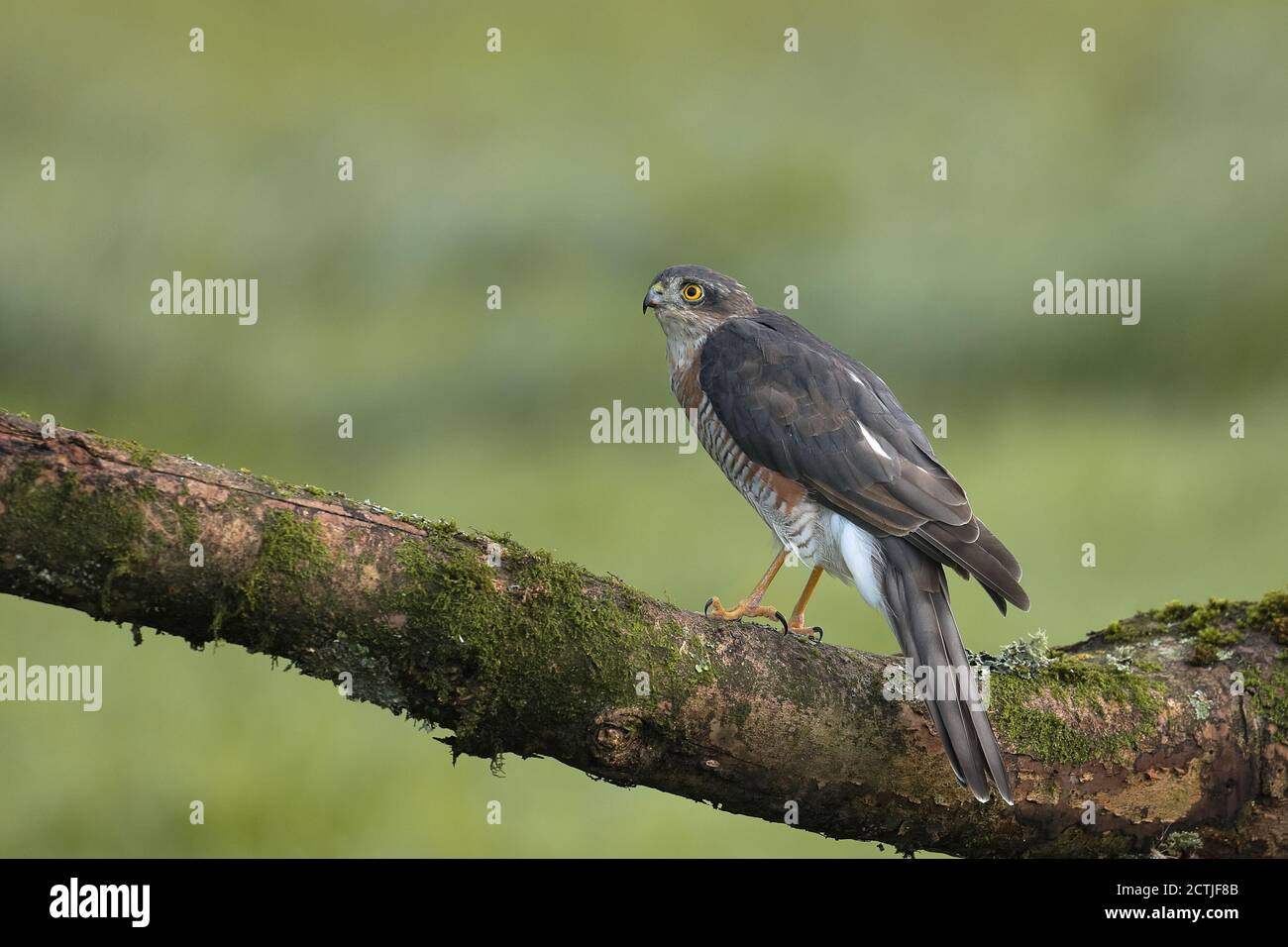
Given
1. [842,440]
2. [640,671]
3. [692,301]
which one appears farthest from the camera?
[692,301]

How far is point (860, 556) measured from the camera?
4281 millimetres

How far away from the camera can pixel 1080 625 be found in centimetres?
955

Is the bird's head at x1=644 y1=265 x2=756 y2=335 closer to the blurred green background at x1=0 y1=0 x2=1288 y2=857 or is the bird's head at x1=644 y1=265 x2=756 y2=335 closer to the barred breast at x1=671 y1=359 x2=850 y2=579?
the barred breast at x1=671 y1=359 x2=850 y2=579

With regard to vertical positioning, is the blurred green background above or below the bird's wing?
above

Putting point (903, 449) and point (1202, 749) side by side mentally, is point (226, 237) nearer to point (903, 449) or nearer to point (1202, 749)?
point (903, 449)

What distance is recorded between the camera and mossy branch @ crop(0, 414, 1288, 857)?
282 centimetres

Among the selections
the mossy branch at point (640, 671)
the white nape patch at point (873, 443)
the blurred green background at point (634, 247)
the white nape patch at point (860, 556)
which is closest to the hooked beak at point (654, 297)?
the white nape patch at point (873, 443)

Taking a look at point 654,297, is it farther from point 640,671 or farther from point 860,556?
point 640,671

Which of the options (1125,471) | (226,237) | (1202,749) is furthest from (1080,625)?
(226,237)

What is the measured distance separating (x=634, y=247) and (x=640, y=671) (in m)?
9.06

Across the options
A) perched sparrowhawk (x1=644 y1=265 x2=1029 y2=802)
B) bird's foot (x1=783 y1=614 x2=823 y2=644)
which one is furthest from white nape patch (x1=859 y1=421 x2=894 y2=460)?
bird's foot (x1=783 y1=614 x2=823 y2=644)

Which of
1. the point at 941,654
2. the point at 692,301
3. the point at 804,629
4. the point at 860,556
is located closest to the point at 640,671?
the point at 941,654

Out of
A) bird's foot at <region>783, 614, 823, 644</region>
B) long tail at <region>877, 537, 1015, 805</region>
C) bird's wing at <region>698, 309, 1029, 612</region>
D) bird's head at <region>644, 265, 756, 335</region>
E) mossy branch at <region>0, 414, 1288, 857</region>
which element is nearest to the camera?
mossy branch at <region>0, 414, 1288, 857</region>

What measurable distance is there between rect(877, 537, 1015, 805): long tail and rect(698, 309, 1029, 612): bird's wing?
0.08 metres
